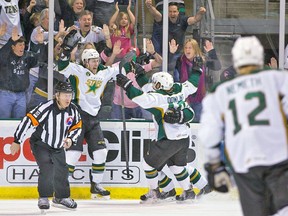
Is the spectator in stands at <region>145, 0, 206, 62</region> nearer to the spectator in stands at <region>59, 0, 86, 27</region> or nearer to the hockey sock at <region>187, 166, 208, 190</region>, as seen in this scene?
the spectator in stands at <region>59, 0, 86, 27</region>

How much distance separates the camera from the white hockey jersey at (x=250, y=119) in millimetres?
5031

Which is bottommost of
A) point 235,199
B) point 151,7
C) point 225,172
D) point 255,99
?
point 235,199

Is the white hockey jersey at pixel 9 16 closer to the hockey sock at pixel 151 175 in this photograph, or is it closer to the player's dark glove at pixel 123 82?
the player's dark glove at pixel 123 82

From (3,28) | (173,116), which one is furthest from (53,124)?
(3,28)

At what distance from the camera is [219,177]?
201 inches

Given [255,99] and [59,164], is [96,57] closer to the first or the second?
[59,164]

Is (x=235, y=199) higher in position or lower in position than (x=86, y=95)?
lower

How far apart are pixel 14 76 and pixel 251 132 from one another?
544 cm

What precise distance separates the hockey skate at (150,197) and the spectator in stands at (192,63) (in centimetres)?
95

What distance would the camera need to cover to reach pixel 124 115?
10250mm

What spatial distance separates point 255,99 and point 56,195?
4349 millimetres

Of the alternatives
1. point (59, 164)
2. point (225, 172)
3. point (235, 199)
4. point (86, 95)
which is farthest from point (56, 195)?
point (225, 172)

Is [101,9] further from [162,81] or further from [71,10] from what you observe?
[162,81]

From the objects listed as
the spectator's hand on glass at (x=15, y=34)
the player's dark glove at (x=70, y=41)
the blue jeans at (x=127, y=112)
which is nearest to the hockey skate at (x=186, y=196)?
the blue jeans at (x=127, y=112)
